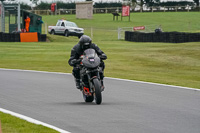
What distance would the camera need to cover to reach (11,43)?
116 feet

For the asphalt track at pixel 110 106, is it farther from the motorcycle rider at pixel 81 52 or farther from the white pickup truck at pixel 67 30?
the white pickup truck at pixel 67 30

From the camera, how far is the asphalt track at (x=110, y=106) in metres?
7.65

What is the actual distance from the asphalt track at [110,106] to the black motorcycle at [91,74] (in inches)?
9.8

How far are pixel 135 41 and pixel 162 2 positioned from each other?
2027 inches

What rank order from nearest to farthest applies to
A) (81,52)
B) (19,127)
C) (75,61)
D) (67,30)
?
(19,127) → (75,61) → (81,52) → (67,30)

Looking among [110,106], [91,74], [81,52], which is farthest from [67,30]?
[110,106]

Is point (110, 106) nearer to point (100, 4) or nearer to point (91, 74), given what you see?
point (91, 74)

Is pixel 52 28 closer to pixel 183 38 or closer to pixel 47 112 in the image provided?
pixel 183 38

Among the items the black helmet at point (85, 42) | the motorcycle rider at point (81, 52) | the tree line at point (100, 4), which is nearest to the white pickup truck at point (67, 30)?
the motorcycle rider at point (81, 52)

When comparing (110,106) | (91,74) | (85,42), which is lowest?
(110,106)

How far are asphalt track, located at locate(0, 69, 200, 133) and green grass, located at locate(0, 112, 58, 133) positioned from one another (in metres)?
0.35

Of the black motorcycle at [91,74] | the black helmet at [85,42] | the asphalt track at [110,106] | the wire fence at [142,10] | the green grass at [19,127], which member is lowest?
the asphalt track at [110,106]

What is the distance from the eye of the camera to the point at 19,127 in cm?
745

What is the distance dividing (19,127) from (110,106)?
109 inches
